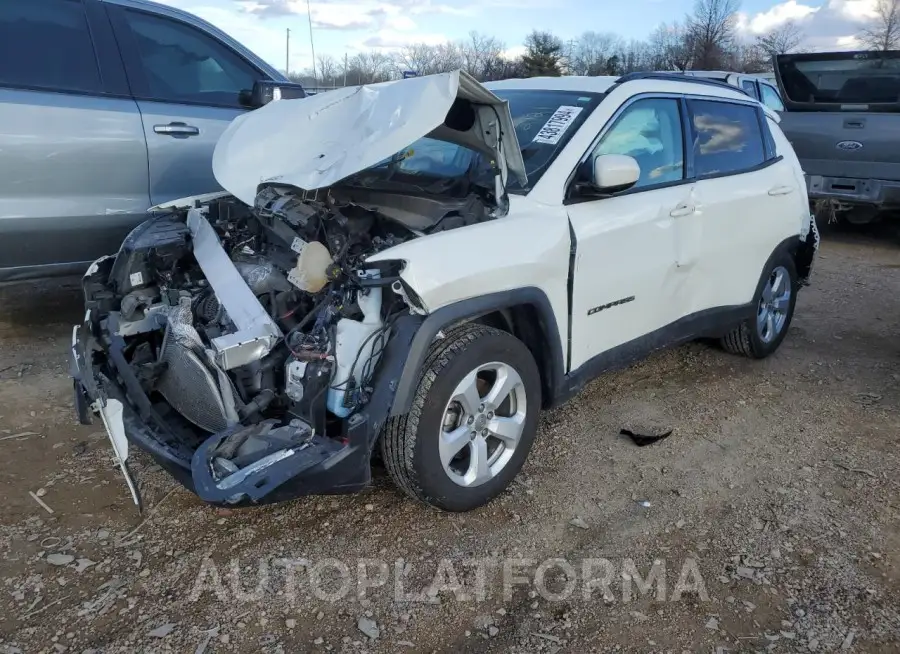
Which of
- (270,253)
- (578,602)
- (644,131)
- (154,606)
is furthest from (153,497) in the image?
(644,131)

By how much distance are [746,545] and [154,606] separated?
2288mm

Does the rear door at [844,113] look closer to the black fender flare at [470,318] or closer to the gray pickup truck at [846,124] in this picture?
the gray pickup truck at [846,124]

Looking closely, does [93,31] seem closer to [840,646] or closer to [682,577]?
[682,577]

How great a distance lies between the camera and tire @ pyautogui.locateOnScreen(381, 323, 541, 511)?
280 centimetres

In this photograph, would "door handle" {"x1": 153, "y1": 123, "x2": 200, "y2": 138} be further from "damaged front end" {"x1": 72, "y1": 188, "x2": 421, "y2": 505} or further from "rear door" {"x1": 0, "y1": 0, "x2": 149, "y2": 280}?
"damaged front end" {"x1": 72, "y1": 188, "x2": 421, "y2": 505}

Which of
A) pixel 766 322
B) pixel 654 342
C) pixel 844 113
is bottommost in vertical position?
pixel 766 322

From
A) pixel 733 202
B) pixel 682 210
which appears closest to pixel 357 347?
pixel 682 210

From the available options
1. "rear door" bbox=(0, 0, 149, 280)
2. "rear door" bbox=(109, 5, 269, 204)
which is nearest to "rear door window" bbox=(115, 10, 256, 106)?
"rear door" bbox=(109, 5, 269, 204)

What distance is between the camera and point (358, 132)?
3188 millimetres

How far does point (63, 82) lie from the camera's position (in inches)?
174

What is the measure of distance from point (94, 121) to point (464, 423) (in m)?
3.13

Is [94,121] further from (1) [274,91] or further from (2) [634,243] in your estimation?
(2) [634,243]

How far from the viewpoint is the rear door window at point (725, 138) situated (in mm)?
4172

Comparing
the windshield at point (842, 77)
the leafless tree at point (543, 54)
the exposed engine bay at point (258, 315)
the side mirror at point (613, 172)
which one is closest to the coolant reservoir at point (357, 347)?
the exposed engine bay at point (258, 315)
